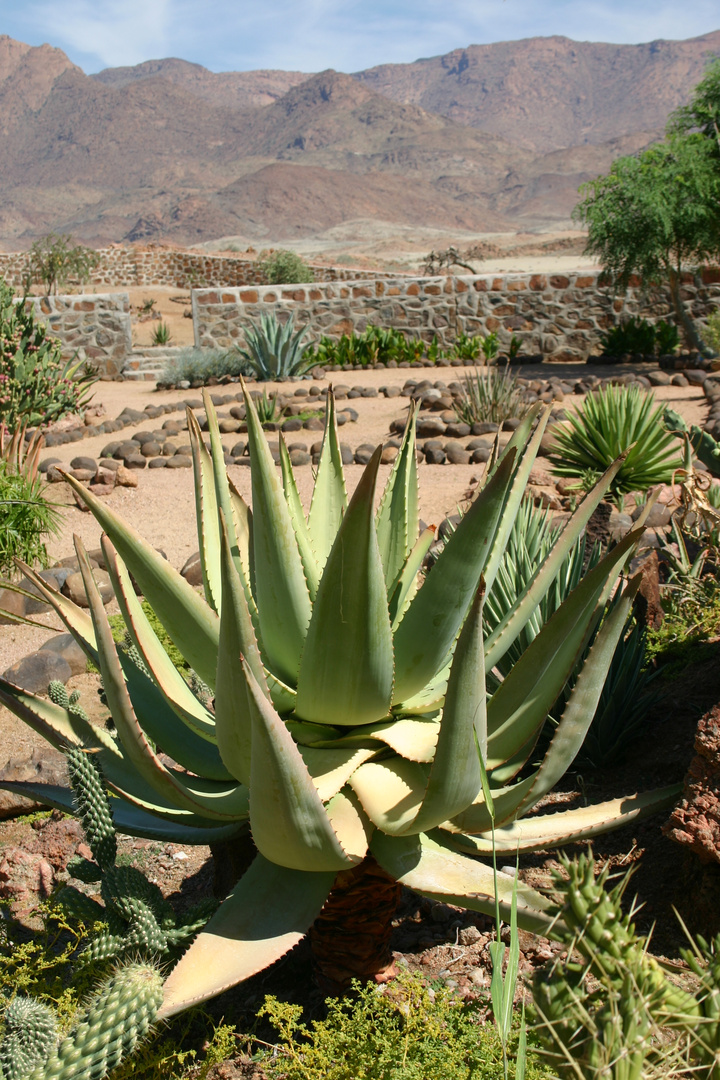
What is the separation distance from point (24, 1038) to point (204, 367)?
1050 cm

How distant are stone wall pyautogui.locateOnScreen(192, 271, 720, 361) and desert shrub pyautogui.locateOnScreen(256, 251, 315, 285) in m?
10.8

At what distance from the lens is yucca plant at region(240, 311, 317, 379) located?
1088 centimetres

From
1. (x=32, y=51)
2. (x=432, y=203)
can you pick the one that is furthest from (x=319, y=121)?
(x=32, y=51)

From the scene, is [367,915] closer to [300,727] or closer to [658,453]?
[300,727]

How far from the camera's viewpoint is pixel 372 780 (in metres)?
1.50

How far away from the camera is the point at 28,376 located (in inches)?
330

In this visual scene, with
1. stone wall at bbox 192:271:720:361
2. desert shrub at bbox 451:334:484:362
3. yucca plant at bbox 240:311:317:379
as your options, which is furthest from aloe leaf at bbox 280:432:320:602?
stone wall at bbox 192:271:720:361

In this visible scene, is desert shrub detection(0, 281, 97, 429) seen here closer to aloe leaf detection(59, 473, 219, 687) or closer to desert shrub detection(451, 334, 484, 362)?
desert shrub detection(451, 334, 484, 362)

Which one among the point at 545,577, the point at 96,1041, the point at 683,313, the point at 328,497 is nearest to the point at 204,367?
the point at 683,313

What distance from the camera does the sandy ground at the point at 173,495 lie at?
13.9 feet

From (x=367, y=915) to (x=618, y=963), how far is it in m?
0.82

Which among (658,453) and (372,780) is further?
(658,453)

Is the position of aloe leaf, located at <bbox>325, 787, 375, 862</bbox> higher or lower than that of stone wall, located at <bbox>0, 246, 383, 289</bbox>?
lower

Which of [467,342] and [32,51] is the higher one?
[32,51]
